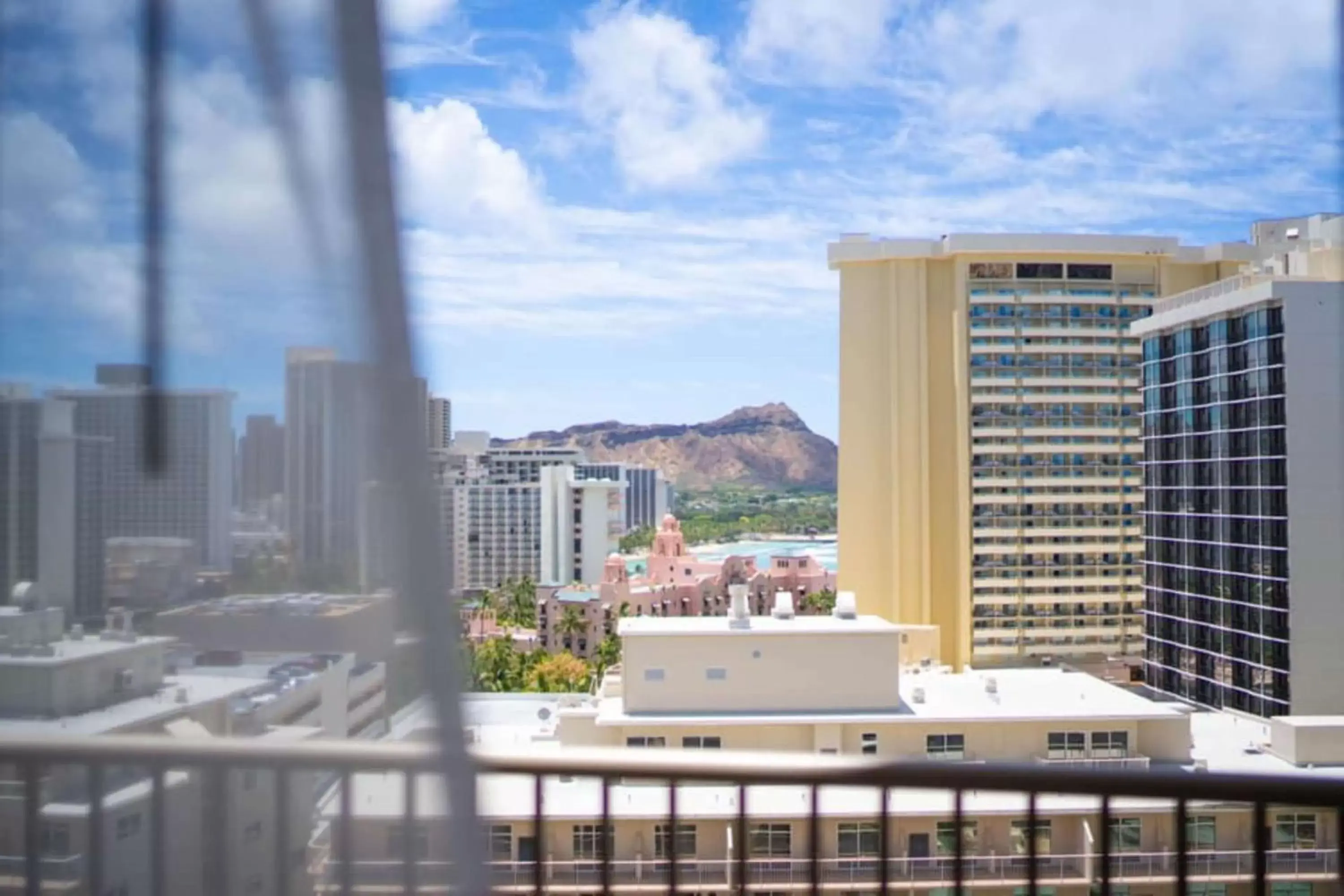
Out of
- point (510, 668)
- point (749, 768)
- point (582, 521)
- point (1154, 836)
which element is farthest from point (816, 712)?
point (749, 768)

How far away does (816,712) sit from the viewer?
8.04 meters

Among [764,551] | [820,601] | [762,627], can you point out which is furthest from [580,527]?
[762,627]

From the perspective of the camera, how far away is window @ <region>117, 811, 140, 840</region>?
2.41 feet

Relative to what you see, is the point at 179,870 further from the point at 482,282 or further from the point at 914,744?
the point at 482,282

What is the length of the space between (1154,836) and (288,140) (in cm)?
221

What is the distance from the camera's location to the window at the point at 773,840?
4.68m

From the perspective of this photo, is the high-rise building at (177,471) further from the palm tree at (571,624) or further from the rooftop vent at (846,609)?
the palm tree at (571,624)

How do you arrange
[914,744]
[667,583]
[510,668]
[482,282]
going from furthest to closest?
[482,282]
[667,583]
[510,668]
[914,744]

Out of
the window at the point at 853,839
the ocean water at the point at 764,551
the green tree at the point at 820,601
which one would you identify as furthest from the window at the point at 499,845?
the green tree at the point at 820,601

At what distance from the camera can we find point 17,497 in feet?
2.36

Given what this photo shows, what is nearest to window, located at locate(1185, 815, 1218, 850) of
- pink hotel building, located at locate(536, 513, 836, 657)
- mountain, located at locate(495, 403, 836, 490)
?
mountain, located at locate(495, 403, 836, 490)

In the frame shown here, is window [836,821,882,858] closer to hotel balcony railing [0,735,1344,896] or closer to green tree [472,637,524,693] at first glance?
hotel balcony railing [0,735,1344,896]

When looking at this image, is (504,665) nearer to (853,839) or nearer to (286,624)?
(853,839)

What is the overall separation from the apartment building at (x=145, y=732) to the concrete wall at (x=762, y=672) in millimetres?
Answer: 7105
